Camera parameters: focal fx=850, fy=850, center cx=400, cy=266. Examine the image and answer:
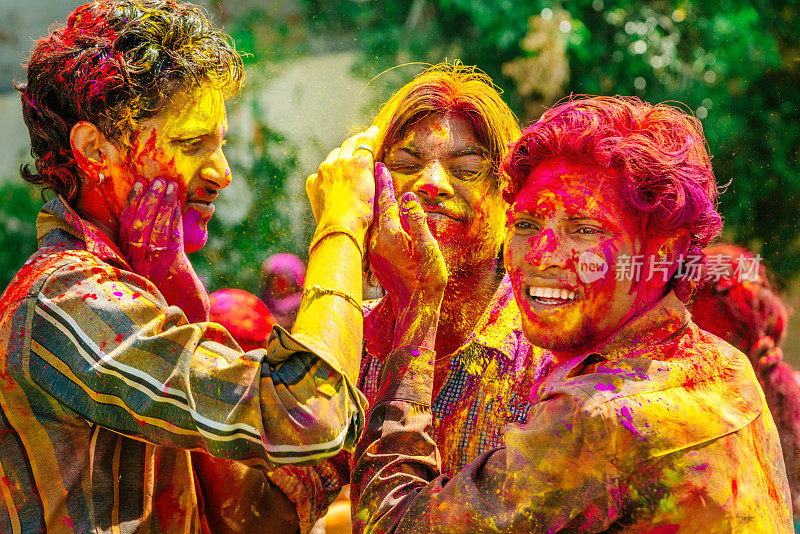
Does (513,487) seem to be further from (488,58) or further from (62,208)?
(488,58)

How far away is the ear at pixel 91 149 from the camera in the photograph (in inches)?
93.4

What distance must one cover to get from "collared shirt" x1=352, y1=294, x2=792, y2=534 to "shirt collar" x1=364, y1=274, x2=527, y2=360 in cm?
60

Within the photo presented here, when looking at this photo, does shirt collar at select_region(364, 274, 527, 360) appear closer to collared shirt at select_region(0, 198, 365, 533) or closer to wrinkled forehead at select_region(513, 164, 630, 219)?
wrinkled forehead at select_region(513, 164, 630, 219)

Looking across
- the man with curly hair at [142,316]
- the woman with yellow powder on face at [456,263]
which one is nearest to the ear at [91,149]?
the man with curly hair at [142,316]

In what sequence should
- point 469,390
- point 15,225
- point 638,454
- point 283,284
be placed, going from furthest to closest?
1. point 15,225
2. point 283,284
3. point 469,390
4. point 638,454

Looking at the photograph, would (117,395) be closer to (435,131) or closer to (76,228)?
(76,228)

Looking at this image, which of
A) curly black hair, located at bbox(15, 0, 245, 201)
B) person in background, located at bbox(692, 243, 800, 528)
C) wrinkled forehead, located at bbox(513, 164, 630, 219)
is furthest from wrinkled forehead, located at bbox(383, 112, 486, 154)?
person in background, located at bbox(692, 243, 800, 528)

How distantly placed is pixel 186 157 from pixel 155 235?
0.26 meters

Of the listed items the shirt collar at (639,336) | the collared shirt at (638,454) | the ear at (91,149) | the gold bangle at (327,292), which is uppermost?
the ear at (91,149)

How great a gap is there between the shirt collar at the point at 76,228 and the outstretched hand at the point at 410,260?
75 cm

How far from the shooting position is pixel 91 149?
7.85 feet

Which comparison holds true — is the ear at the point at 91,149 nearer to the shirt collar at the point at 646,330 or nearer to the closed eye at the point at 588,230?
the closed eye at the point at 588,230

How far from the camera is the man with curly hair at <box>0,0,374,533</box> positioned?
196cm

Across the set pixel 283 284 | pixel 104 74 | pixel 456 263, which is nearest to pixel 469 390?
pixel 456 263
